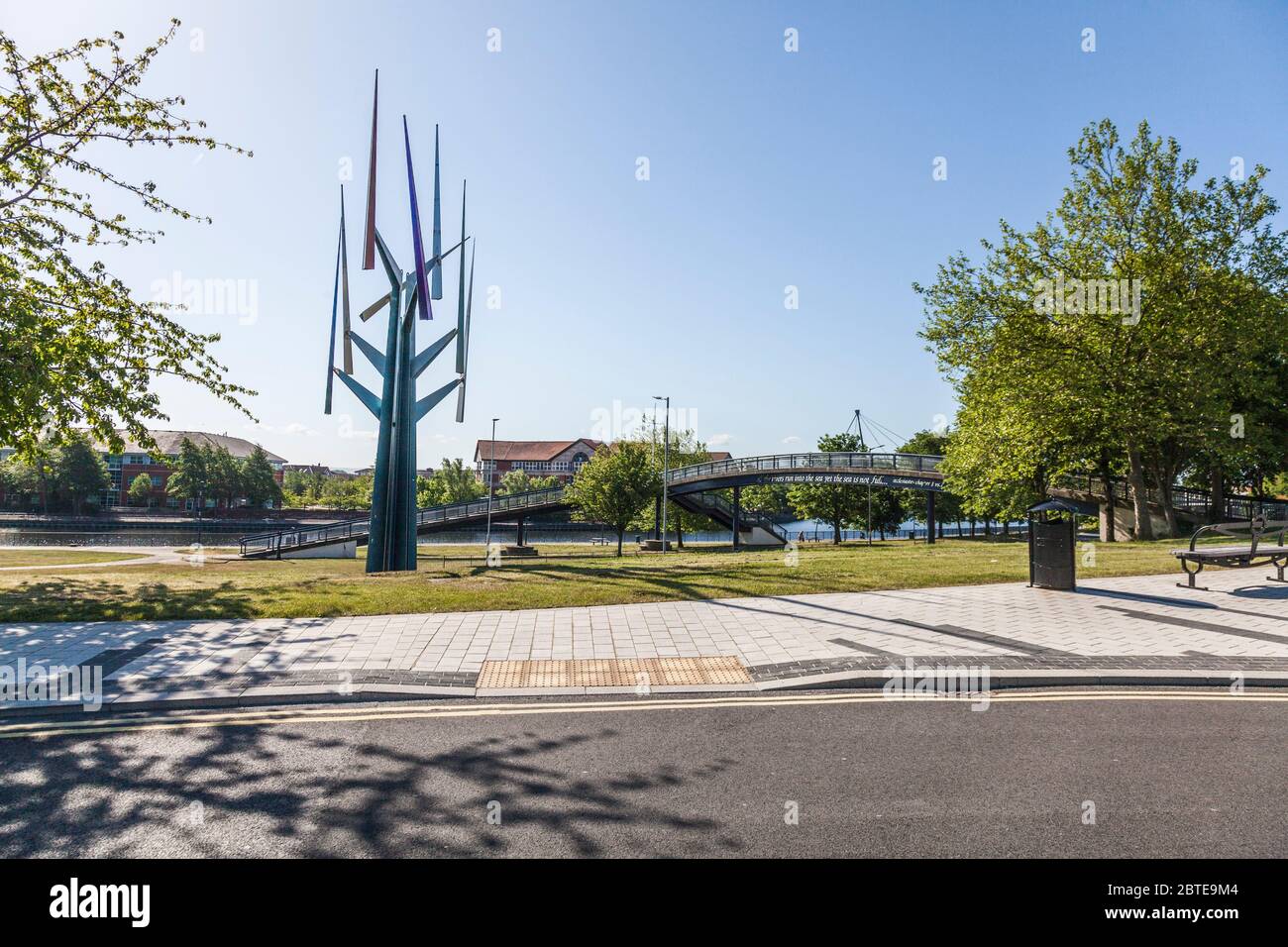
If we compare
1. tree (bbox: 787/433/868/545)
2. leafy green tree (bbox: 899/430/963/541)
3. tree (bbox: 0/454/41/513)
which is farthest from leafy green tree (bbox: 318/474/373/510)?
leafy green tree (bbox: 899/430/963/541)

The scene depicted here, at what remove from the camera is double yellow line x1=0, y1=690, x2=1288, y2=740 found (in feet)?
19.4

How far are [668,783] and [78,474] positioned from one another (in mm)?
105543

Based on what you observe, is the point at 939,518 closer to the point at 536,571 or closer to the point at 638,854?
the point at 536,571

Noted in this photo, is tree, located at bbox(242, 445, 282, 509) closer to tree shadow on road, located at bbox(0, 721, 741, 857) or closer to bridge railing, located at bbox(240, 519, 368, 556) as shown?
bridge railing, located at bbox(240, 519, 368, 556)

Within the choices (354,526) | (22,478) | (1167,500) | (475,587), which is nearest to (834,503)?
(1167,500)

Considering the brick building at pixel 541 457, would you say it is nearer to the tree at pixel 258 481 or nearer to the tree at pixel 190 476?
the tree at pixel 258 481

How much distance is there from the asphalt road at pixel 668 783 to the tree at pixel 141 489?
108 metres

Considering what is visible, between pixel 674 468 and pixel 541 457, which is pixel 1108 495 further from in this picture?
pixel 541 457

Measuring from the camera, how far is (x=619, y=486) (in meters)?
46.0

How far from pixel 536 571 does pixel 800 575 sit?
21.2ft

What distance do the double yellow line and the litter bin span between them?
6.28 m

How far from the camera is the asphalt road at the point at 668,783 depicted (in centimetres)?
396

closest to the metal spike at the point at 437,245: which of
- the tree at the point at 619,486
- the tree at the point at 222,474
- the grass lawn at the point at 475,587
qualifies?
the grass lawn at the point at 475,587

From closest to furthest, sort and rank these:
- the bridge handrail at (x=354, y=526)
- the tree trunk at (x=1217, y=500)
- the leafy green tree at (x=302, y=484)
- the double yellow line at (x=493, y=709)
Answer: the double yellow line at (x=493, y=709), the tree trunk at (x=1217, y=500), the bridge handrail at (x=354, y=526), the leafy green tree at (x=302, y=484)
